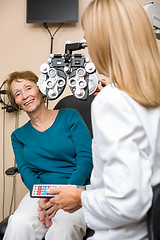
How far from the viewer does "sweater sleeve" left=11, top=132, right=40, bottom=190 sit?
1.55m

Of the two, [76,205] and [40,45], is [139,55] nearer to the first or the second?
[76,205]

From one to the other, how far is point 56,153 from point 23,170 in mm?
221

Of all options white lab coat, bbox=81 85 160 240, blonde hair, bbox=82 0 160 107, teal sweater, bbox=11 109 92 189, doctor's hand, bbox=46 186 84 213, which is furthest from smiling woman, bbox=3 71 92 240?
blonde hair, bbox=82 0 160 107

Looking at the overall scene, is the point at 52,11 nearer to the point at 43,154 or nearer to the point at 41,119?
the point at 41,119

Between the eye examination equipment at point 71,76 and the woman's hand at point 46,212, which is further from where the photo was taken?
the woman's hand at point 46,212

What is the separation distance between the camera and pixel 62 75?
1.19 meters

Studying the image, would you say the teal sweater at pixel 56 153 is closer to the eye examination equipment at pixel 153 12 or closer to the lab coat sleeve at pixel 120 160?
the eye examination equipment at pixel 153 12

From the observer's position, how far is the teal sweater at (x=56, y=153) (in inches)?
60.6

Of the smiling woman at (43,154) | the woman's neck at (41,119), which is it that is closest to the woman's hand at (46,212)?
the smiling woman at (43,154)

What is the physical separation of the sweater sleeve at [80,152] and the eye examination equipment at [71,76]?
1.39 ft

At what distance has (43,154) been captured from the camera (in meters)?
1.57

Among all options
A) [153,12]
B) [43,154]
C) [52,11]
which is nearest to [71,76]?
[153,12]

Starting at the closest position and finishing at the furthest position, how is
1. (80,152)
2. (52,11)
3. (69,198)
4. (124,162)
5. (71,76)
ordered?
(124,162)
(69,198)
(71,76)
(80,152)
(52,11)

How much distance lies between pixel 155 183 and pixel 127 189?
13 centimetres
